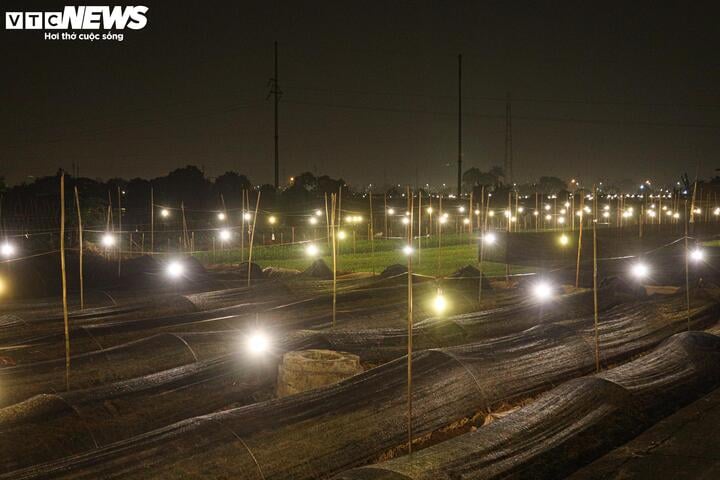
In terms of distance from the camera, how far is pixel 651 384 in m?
6.54

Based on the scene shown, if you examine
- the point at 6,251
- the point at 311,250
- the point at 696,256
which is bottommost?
the point at 311,250

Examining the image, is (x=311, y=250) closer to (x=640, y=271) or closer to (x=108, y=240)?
(x=108, y=240)

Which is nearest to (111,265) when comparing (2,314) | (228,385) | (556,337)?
(2,314)

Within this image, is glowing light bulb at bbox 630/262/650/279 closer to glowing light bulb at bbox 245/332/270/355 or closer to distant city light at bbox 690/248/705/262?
distant city light at bbox 690/248/705/262

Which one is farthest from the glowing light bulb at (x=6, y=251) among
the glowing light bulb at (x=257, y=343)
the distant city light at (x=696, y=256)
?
the distant city light at (x=696, y=256)

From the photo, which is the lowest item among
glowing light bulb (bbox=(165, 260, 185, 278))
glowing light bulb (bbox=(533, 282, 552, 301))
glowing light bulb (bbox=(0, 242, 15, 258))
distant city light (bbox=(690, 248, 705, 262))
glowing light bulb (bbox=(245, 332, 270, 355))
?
glowing light bulb (bbox=(245, 332, 270, 355))

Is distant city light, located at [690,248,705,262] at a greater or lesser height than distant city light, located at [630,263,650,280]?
greater

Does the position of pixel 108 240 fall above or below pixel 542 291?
above

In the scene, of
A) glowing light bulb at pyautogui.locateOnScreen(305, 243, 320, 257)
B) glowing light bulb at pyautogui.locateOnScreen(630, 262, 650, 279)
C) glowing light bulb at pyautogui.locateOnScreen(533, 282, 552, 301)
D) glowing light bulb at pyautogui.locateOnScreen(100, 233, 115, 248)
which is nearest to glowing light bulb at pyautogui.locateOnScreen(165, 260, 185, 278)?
glowing light bulb at pyautogui.locateOnScreen(100, 233, 115, 248)

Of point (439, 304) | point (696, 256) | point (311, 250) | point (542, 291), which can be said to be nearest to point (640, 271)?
point (696, 256)

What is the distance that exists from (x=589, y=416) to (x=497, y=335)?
4080 millimetres

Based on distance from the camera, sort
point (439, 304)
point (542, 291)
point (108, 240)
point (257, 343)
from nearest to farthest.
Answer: point (257, 343), point (439, 304), point (542, 291), point (108, 240)

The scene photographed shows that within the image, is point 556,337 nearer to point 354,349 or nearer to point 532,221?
point 354,349

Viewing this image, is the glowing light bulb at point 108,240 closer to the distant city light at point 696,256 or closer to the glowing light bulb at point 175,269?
the glowing light bulb at point 175,269
